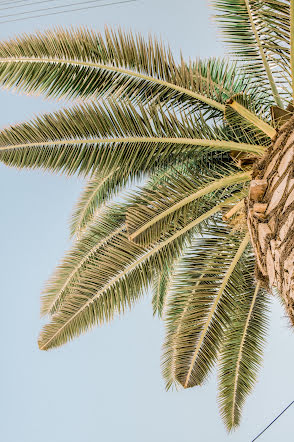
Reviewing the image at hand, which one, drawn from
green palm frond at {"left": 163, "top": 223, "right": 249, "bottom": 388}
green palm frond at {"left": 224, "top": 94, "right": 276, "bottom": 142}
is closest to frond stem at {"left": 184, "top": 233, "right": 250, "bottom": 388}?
green palm frond at {"left": 163, "top": 223, "right": 249, "bottom": 388}

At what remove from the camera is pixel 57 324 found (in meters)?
5.09

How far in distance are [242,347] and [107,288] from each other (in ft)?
7.28

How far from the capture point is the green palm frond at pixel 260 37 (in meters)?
4.06

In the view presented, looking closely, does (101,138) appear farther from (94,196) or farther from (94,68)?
(94,196)

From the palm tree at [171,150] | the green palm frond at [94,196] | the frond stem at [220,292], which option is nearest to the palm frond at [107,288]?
the palm tree at [171,150]

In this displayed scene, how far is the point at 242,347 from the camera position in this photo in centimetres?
580

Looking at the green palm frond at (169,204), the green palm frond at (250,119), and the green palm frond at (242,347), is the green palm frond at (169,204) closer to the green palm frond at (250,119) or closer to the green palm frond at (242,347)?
the green palm frond at (250,119)

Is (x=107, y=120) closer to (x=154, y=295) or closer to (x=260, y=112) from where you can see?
(x=260, y=112)

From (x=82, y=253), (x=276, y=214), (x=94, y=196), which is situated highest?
(x=276, y=214)

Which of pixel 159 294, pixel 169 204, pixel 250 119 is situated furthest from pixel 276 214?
pixel 159 294

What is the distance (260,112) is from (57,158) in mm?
2386

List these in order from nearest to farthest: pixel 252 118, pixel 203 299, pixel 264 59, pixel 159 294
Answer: pixel 252 118, pixel 264 59, pixel 203 299, pixel 159 294

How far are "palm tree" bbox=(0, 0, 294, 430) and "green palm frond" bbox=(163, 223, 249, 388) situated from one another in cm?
2

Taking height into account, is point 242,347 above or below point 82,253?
below
